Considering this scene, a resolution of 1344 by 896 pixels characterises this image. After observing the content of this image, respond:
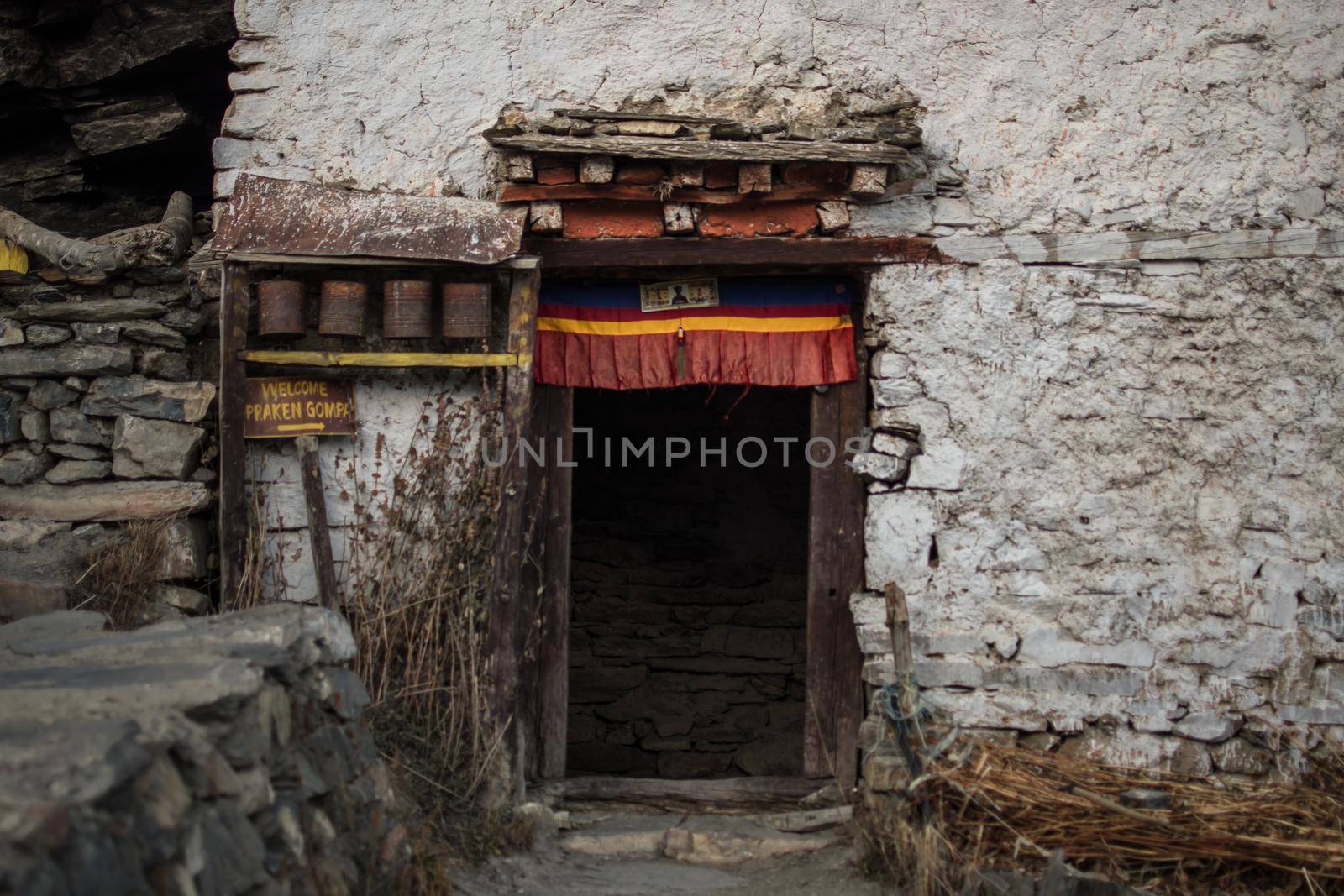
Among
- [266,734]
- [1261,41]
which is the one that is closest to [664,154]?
[1261,41]

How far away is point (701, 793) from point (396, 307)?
7.75 ft

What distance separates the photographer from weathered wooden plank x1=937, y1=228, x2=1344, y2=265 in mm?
4719

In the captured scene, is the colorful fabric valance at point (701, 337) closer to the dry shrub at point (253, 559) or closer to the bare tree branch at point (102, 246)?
the dry shrub at point (253, 559)

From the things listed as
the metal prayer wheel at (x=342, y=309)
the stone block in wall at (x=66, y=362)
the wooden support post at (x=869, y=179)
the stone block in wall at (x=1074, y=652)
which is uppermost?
the wooden support post at (x=869, y=179)

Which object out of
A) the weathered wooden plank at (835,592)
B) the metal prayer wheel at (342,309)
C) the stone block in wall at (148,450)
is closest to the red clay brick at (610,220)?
the metal prayer wheel at (342,309)

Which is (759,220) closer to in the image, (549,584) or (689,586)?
(549,584)

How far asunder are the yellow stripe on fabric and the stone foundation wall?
317 mm

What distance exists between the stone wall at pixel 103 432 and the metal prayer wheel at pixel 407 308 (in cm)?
83

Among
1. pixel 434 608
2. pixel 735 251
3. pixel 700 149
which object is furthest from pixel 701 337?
pixel 434 608

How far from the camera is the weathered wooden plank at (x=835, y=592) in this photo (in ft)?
16.5

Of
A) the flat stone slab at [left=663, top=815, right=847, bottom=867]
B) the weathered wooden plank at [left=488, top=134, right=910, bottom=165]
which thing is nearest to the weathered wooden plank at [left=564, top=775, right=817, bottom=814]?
the flat stone slab at [left=663, top=815, right=847, bottom=867]

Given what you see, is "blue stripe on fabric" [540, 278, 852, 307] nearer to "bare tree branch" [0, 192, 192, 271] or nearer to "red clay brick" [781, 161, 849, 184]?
"red clay brick" [781, 161, 849, 184]

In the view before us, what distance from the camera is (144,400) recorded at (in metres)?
4.83

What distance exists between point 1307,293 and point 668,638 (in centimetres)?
410
